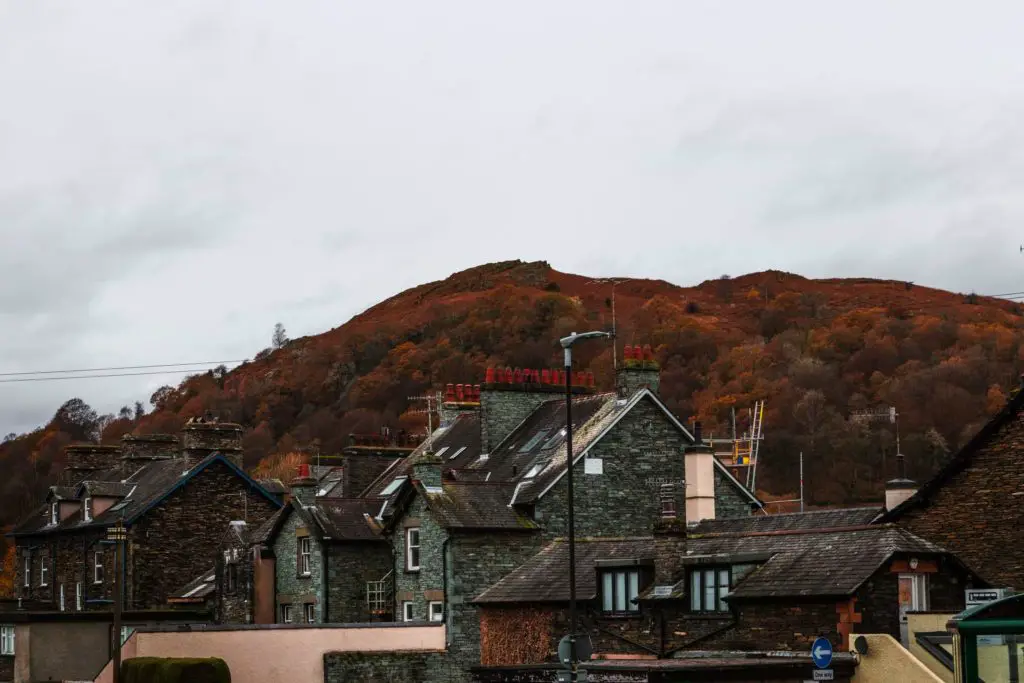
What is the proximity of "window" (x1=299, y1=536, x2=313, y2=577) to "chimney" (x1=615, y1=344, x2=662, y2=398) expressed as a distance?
11.7 metres

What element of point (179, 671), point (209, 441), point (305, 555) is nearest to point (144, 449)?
point (209, 441)

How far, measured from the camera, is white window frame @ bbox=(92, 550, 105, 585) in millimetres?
62188

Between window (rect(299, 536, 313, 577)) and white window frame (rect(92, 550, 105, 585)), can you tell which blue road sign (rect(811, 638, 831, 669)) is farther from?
white window frame (rect(92, 550, 105, 585))

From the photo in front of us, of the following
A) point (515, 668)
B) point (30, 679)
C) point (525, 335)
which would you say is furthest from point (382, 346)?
point (515, 668)

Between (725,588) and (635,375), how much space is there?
1440 cm

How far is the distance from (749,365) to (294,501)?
8937 centimetres

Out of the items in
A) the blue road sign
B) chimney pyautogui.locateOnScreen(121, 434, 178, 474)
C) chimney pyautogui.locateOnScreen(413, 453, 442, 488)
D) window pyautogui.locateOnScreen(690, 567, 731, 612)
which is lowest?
the blue road sign

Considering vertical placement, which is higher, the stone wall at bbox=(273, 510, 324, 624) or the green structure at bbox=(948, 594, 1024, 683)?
the green structure at bbox=(948, 594, 1024, 683)

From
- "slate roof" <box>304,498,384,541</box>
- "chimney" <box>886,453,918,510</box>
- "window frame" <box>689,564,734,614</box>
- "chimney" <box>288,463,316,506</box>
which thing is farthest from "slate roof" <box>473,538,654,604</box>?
"chimney" <box>288,463,316,506</box>

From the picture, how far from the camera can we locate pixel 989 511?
37719 millimetres

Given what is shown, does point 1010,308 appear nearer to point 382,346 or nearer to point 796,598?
point 382,346

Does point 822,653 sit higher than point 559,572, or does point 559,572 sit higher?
point 559,572

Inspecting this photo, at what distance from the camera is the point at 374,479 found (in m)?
60.4

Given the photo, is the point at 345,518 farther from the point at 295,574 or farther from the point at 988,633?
the point at 988,633
